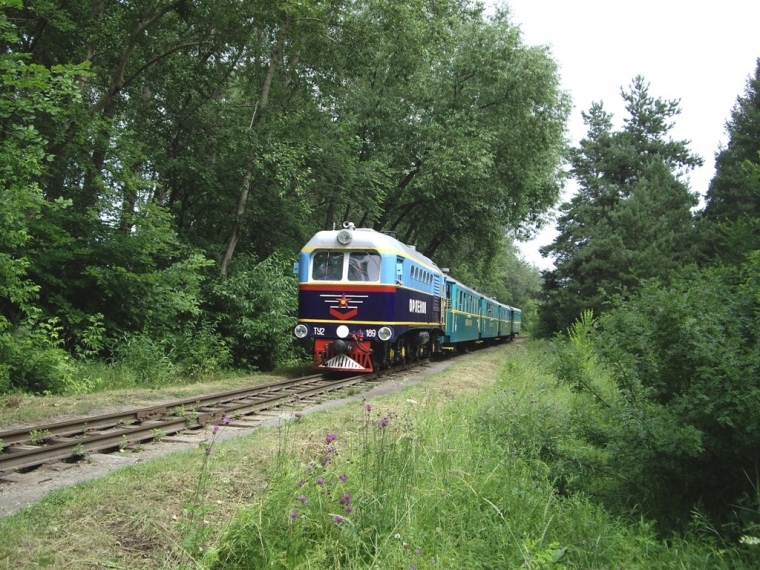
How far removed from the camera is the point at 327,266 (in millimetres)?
14648

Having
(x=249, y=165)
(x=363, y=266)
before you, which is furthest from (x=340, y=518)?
(x=249, y=165)

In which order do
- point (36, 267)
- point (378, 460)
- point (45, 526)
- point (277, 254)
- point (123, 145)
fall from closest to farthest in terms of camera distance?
1. point (45, 526)
2. point (378, 460)
3. point (36, 267)
4. point (123, 145)
5. point (277, 254)

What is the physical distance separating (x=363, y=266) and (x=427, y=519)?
10072 millimetres

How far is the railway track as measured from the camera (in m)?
6.15

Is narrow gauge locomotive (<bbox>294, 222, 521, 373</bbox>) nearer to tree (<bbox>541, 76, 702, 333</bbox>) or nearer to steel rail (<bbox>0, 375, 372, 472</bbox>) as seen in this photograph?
steel rail (<bbox>0, 375, 372, 472</bbox>)

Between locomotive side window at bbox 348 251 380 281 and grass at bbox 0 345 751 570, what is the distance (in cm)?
811

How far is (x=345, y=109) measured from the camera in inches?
872

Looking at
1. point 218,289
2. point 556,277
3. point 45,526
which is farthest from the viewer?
point 556,277

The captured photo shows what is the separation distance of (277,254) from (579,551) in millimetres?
13320

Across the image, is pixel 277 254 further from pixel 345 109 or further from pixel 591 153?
pixel 591 153

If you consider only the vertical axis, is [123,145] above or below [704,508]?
above

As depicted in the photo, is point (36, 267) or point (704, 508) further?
point (36, 267)

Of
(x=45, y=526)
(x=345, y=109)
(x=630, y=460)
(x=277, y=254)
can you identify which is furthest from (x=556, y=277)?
(x=45, y=526)

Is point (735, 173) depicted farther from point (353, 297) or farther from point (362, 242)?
point (353, 297)
